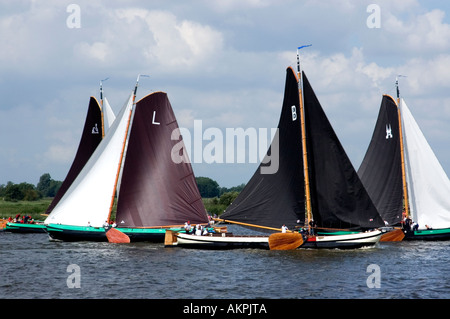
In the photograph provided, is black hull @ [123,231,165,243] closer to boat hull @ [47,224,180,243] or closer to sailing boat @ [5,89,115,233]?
boat hull @ [47,224,180,243]

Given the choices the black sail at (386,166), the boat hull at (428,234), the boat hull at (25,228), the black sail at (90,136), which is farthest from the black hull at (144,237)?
the boat hull at (25,228)

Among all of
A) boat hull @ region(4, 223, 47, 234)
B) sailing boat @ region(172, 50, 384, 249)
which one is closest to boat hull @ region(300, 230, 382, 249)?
sailing boat @ region(172, 50, 384, 249)

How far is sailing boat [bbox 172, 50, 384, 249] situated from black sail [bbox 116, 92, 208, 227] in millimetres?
8497

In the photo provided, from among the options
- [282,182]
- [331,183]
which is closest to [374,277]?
[331,183]

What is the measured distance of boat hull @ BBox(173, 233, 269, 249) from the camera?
54562 mm

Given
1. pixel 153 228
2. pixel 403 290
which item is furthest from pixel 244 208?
pixel 403 290

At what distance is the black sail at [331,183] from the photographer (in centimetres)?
5425

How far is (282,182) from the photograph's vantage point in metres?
55.4

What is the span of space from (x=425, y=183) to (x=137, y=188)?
29569 mm

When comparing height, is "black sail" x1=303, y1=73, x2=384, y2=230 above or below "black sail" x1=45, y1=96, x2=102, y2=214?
below

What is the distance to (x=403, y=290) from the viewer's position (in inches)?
1503

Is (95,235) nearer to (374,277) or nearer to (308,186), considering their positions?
(308,186)

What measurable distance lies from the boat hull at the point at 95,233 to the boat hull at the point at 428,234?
25.0 m

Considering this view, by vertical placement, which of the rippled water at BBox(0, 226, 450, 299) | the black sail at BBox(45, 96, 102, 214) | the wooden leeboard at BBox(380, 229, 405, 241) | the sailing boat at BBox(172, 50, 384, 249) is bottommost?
the rippled water at BBox(0, 226, 450, 299)
